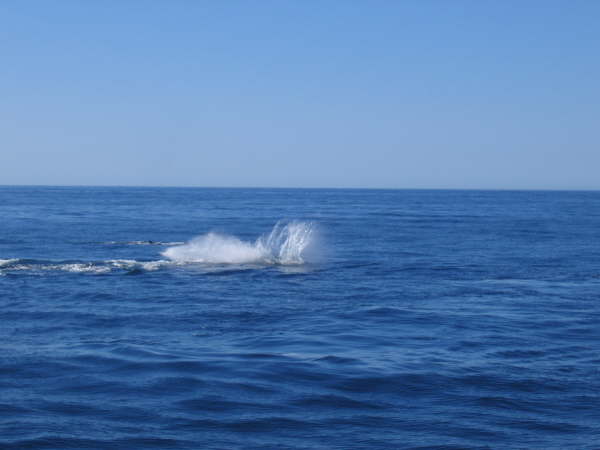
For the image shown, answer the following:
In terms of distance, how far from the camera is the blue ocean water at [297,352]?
14.2 meters

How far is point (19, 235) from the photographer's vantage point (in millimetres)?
54531

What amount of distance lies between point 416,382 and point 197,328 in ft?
27.8

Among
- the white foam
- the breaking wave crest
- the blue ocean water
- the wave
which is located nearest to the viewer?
the blue ocean water

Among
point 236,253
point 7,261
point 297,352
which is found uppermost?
point 236,253

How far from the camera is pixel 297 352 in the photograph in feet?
65.1

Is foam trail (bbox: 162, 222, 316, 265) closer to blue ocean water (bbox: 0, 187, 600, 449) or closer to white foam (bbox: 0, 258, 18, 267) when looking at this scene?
blue ocean water (bbox: 0, 187, 600, 449)

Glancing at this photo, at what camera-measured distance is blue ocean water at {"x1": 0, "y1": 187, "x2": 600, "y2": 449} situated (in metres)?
14.2

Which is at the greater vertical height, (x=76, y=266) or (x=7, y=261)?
(x=7, y=261)

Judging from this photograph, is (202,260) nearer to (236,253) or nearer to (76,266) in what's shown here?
Answer: (236,253)

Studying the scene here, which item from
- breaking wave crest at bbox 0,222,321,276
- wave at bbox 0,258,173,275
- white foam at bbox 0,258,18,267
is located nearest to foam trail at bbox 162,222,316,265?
breaking wave crest at bbox 0,222,321,276

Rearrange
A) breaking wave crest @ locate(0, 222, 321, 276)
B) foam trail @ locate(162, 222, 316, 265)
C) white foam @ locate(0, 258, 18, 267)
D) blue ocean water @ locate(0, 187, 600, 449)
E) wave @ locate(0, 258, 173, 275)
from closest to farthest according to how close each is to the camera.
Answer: blue ocean water @ locate(0, 187, 600, 449) → wave @ locate(0, 258, 173, 275) → breaking wave crest @ locate(0, 222, 321, 276) → white foam @ locate(0, 258, 18, 267) → foam trail @ locate(162, 222, 316, 265)

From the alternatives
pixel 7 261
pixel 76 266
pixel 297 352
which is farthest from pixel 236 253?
pixel 297 352

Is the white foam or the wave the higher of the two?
the white foam

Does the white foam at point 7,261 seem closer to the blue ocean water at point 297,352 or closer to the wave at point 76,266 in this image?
the wave at point 76,266
